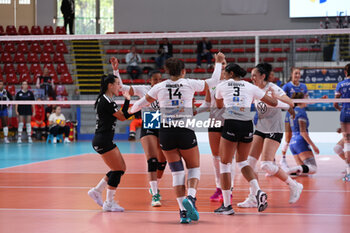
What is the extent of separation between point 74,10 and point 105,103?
1994 cm

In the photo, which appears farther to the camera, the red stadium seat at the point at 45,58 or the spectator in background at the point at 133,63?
the red stadium seat at the point at 45,58

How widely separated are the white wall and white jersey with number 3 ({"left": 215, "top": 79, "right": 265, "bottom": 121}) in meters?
18.8

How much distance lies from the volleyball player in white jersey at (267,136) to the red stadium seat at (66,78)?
1336cm

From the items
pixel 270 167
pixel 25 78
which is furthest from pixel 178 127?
pixel 25 78

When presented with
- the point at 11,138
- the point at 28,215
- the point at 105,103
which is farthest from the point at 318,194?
the point at 11,138

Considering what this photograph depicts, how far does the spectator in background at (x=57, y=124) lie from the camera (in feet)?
55.0

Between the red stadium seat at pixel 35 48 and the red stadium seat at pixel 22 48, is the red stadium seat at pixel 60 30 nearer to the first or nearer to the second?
the red stadium seat at pixel 35 48

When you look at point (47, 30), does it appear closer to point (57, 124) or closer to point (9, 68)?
point (9, 68)

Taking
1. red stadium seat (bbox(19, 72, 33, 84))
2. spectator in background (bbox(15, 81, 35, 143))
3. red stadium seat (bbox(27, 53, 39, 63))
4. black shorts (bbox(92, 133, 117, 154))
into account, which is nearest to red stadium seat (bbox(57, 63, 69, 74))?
red stadium seat (bbox(27, 53, 39, 63))

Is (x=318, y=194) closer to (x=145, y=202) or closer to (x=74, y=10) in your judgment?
(x=145, y=202)

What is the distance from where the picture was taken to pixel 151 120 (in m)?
6.27

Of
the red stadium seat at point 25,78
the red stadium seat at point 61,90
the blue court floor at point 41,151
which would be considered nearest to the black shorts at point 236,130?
the blue court floor at point 41,151

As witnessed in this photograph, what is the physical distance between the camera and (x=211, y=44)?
21.0 meters

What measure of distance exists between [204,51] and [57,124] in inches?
268
